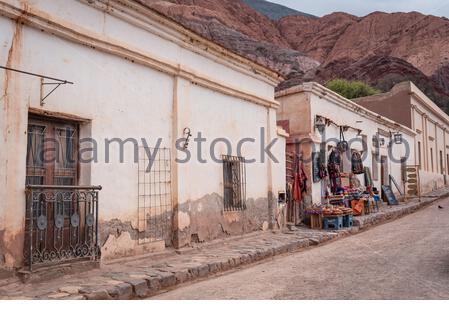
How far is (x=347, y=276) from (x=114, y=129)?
4.22 m

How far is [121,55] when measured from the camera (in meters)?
6.98

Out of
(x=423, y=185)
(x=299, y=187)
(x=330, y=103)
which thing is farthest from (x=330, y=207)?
(x=423, y=185)

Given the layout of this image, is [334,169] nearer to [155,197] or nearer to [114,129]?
[155,197]

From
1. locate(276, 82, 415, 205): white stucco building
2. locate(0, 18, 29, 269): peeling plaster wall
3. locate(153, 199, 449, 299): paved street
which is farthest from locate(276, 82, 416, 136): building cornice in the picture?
locate(0, 18, 29, 269): peeling plaster wall

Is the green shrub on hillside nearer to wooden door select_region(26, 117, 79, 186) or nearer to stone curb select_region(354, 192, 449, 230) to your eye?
stone curb select_region(354, 192, 449, 230)

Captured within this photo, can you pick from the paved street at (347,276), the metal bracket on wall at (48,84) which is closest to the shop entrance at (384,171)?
the paved street at (347,276)

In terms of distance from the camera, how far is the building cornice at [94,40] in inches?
215

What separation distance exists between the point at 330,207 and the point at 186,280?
7.27 m

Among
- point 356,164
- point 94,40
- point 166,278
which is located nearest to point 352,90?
point 356,164

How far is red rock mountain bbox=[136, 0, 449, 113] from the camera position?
4750 cm

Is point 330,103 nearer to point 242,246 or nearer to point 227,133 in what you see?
point 227,133

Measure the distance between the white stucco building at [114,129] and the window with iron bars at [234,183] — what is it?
0.03m

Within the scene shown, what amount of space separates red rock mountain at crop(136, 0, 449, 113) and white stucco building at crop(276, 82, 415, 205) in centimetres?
1824

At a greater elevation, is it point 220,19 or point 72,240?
point 220,19
